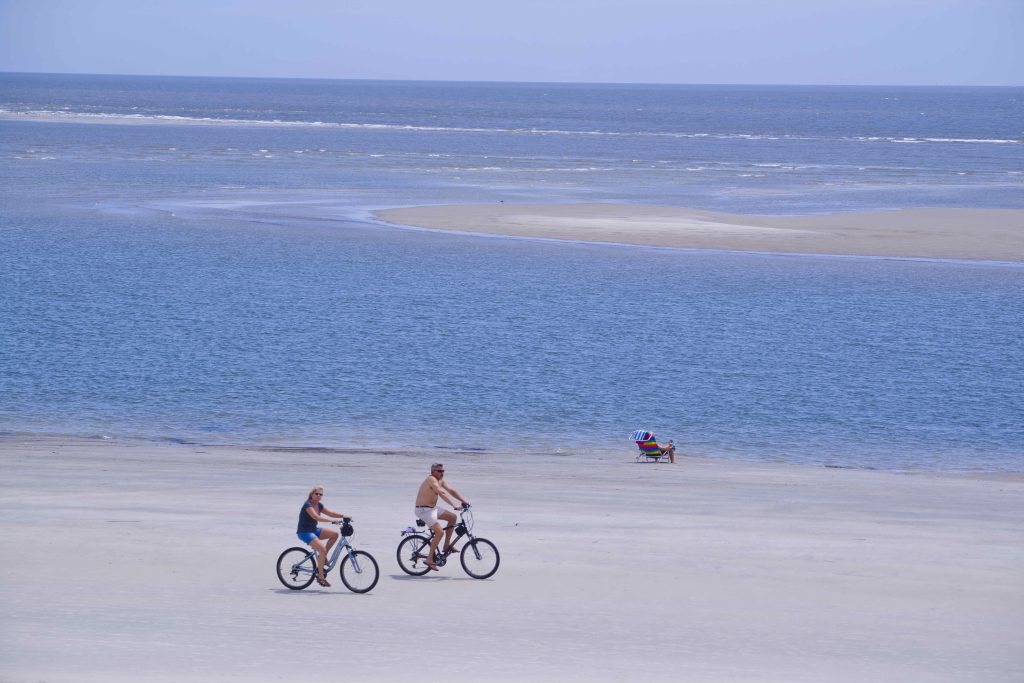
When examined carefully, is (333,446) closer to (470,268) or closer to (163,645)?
(163,645)

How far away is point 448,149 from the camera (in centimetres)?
13138

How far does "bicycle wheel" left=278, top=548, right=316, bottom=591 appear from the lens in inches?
688

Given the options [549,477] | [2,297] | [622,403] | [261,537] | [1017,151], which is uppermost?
[1017,151]

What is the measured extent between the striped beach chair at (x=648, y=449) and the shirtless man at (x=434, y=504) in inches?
389

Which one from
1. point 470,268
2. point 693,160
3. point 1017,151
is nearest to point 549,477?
point 470,268

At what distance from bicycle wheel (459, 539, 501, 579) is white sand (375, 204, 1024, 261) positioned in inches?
1780

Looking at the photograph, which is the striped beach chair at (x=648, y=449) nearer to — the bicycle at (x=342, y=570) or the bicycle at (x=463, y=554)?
the bicycle at (x=463, y=554)

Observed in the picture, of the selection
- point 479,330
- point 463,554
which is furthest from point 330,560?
point 479,330

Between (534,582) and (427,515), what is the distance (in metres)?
1.96

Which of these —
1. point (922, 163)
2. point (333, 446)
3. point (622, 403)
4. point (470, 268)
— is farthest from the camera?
point (922, 163)

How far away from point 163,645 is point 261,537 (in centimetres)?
458

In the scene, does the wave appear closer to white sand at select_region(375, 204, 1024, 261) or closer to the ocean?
the ocean

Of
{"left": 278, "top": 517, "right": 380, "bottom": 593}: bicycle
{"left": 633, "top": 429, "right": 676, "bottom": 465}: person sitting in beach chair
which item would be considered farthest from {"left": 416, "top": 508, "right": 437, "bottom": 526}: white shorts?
{"left": 633, "top": 429, "right": 676, "bottom": 465}: person sitting in beach chair

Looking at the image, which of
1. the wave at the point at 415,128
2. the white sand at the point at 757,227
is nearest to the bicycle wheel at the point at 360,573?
the white sand at the point at 757,227
